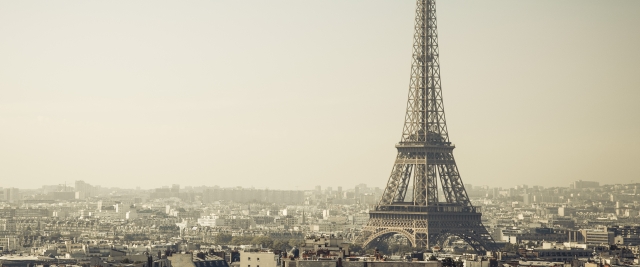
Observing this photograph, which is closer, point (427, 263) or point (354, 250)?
point (427, 263)

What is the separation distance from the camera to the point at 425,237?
12762 cm

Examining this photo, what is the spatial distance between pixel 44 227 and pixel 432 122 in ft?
238

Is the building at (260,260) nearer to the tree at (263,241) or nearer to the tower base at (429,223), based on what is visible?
the tower base at (429,223)

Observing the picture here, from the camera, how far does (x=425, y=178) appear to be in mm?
132125

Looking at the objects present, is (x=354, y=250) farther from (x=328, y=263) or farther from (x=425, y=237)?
(x=328, y=263)

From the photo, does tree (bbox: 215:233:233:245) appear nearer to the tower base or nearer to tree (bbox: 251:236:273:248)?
tree (bbox: 251:236:273:248)

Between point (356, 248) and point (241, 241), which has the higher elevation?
point (241, 241)

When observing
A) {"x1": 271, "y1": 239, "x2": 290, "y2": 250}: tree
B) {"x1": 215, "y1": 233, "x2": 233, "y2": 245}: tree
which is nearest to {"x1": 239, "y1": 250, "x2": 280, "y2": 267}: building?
{"x1": 271, "y1": 239, "x2": 290, "y2": 250}: tree

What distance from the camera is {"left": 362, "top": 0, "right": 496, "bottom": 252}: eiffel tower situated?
129 metres

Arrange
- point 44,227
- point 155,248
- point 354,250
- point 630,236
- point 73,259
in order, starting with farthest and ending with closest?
point 44,227, point 630,236, point 155,248, point 354,250, point 73,259

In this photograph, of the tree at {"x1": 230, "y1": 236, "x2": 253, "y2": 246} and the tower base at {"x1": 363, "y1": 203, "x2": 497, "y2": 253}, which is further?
the tree at {"x1": 230, "y1": 236, "x2": 253, "y2": 246}

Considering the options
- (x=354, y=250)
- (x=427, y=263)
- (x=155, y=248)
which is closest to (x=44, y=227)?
(x=155, y=248)

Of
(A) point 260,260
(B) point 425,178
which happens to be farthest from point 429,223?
(A) point 260,260

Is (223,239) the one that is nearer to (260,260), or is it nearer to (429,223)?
(429,223)
